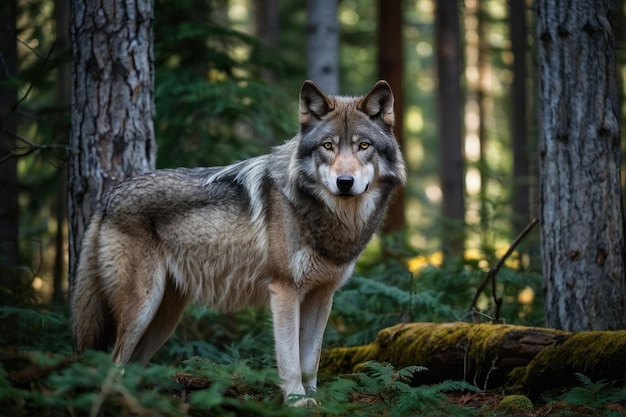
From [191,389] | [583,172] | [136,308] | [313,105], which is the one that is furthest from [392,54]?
[191,389]

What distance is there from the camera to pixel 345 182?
15.6ft

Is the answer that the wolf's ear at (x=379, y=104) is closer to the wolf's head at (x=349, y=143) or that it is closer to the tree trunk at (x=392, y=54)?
the wolf's head at (x=349, y=143)

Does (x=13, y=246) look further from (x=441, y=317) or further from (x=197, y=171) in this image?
(x=441, y=317)

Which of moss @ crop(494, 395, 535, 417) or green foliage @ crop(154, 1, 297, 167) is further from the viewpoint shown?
green foliage @ crop(154, 1, 297, 167)

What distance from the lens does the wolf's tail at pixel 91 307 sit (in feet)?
17.8

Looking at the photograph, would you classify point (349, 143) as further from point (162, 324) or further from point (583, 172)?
point (162, 324)

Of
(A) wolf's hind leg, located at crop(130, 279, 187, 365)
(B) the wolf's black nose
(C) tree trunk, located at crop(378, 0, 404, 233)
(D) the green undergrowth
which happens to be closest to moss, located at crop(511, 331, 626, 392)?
(D) the green undergrowth

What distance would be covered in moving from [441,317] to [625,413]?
326 cm

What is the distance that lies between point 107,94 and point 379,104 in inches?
103

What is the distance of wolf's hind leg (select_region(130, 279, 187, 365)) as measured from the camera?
5648 mm

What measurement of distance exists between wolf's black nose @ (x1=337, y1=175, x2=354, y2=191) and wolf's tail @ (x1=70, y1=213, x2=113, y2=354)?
2.25 metres

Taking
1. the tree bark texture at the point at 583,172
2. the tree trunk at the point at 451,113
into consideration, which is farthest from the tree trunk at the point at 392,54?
Answer: the tree bark texture at the point at 583,172

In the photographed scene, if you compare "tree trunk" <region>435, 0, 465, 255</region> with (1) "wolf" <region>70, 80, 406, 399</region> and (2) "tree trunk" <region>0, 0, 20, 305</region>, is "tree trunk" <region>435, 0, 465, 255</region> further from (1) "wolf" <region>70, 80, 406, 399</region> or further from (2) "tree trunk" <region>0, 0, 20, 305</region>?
(2) "tree trunk" <region>0, 0, 20, 305</region>

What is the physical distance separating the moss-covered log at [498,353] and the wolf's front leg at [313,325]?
1.93 ft
